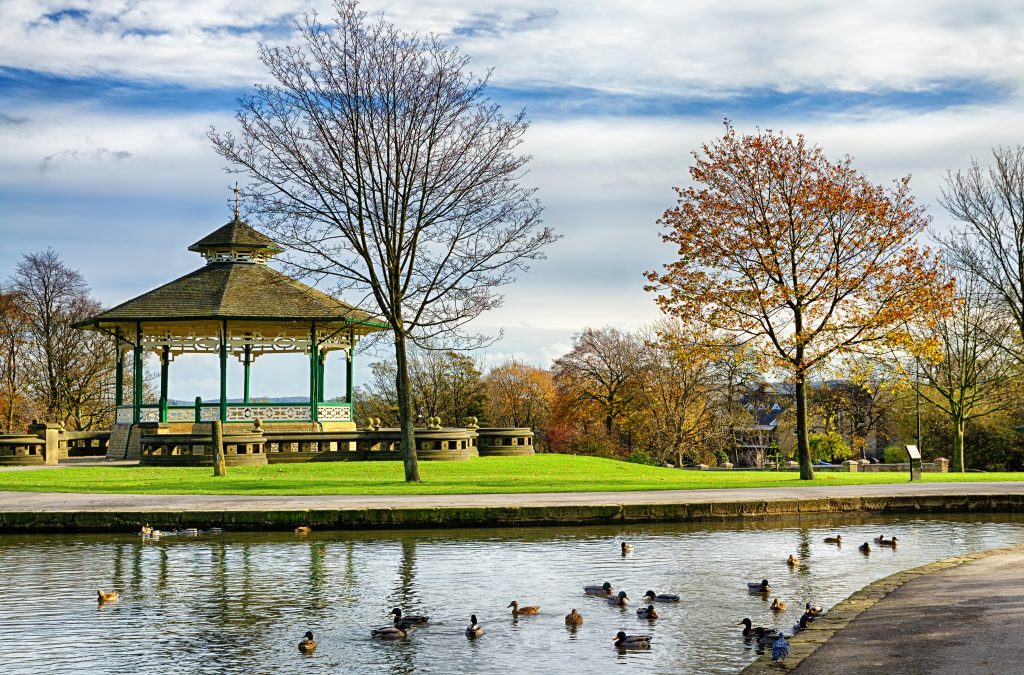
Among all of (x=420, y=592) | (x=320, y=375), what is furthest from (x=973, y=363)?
(x=420, y=592)

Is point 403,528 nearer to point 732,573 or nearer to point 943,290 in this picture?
point 732,573

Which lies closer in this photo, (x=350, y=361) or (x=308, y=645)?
(x=308, y=645)

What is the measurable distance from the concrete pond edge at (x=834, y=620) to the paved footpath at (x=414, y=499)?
327 inches

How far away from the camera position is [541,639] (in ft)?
38.7

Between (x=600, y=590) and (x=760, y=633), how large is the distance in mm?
3156

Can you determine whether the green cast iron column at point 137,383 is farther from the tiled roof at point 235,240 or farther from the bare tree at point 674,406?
the bare tree at point 674,406

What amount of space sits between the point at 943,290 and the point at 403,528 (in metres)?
22.0

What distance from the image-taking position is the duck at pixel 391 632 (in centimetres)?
1167

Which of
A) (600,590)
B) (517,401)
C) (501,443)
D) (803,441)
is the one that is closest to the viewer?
(600,590)

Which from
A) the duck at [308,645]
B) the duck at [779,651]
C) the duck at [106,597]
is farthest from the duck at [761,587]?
the duck at [106,597]

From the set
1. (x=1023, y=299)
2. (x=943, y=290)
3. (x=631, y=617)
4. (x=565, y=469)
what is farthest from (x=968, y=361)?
(x=631, y=617)

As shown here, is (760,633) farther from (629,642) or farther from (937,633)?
(937,633)

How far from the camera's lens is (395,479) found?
30.8 metres

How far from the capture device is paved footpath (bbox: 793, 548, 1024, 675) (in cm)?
903
